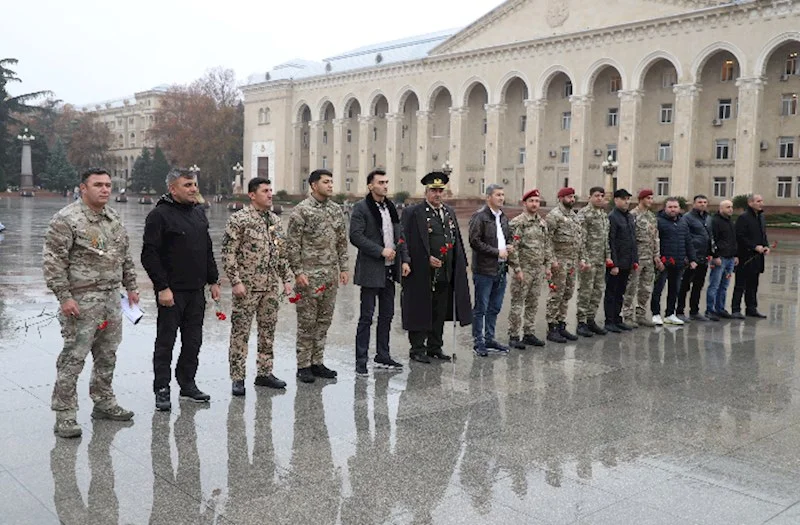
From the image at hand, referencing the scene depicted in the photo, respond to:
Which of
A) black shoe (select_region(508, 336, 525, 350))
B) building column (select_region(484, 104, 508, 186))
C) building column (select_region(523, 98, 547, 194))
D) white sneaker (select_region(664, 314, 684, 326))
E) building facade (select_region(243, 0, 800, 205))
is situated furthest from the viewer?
building column (select_region(484, 104, 508, 186))

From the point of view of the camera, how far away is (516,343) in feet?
29.5

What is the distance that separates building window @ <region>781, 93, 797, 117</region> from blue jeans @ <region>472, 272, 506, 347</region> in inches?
1488

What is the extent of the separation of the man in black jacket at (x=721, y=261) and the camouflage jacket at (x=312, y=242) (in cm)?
707

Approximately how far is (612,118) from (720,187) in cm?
848

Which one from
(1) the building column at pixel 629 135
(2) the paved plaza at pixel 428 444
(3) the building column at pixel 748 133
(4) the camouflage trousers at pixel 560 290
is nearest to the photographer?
(2) the paved plaza at pixel 428 444

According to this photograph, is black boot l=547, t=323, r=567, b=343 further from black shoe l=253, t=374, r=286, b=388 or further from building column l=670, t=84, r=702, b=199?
building column l=670, t=84, r=702, b=199

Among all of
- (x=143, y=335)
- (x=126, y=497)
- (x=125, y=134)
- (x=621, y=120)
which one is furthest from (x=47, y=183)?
(x=126, y=497)

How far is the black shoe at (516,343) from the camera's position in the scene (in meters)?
8.92

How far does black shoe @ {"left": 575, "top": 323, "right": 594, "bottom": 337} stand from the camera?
32.1 ft

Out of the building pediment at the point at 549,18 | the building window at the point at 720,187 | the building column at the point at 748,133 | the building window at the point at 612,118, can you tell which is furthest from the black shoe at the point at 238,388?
the building window at the point at 612,118

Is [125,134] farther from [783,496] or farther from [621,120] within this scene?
[783,496]

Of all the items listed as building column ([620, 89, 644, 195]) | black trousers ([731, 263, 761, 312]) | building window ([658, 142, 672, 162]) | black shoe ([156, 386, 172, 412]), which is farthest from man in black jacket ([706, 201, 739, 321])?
building window ([658, 142, 672, 162])

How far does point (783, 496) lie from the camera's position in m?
4.54

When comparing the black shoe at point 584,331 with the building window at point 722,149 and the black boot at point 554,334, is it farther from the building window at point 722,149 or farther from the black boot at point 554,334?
the building window at point 722,149
